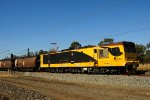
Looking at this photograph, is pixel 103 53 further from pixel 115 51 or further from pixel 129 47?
pixel 129 47

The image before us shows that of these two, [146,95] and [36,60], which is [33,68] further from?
[146,95]

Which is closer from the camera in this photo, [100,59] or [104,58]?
[104,58]

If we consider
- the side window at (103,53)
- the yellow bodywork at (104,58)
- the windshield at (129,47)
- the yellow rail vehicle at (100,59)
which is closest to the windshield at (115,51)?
the yellow rail vehicle at (100,59)

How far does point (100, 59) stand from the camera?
34812 mm

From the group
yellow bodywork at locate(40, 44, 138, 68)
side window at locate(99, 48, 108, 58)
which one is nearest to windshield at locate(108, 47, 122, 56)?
yellow bodywork at locate(40, 44, 138, 68)

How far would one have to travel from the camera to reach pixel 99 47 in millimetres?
35250

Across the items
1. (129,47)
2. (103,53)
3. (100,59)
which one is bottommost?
(100,59)

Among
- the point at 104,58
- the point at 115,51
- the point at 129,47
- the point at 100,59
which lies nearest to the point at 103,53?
the point at 104,58

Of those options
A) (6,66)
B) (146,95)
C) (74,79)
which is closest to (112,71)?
(74,79)

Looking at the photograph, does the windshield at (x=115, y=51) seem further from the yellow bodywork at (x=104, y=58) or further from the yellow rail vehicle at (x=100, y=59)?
the yellow bodywork at (x=104, y=58)

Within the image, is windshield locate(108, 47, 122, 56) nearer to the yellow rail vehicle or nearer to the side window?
the yellow rail vehicle

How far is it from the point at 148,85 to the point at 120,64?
1007 cm

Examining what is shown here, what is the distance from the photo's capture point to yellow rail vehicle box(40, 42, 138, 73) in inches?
1264

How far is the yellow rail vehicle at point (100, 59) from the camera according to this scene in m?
32.1
